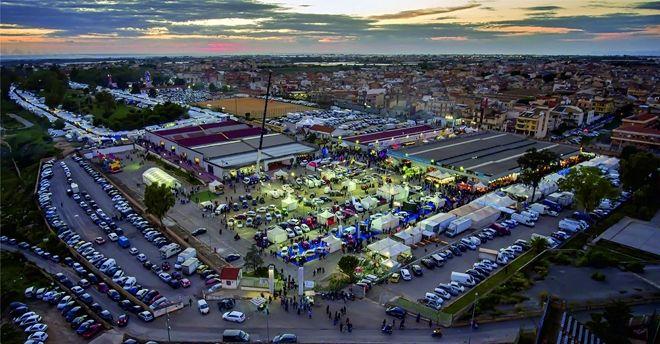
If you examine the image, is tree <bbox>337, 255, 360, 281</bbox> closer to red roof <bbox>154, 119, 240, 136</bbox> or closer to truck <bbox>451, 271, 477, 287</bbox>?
truck <bbox>451, 271, 477, 287</bbox>

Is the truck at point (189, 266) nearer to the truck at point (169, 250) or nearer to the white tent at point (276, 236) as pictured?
the truck at point (169, 250)

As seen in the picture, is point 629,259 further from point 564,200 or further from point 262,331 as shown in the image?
point 262,331

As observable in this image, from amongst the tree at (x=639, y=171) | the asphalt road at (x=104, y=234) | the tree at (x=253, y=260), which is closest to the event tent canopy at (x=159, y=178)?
the asphalt road at (x=104, y=234)

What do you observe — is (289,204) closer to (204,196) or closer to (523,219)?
(204,196)

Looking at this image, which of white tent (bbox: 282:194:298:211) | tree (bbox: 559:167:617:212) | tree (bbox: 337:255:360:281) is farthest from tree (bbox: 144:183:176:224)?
tree (bbox: 559:167:617:212)

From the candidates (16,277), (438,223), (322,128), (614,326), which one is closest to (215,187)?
Answer: (16,277)
